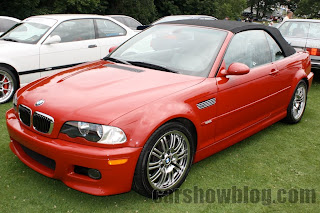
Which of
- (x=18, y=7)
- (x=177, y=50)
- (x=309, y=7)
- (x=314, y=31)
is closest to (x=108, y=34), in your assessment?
(x=177, y=50)

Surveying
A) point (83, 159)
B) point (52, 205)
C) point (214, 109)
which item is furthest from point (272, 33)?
point (52, 205)

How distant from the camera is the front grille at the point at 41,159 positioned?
291 cm

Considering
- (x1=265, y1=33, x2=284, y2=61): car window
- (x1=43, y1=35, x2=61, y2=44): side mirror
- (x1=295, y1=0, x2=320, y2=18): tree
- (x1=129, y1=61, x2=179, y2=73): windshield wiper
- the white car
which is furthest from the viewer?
(x1=295, y1=0, x2=320, y2=18): tree

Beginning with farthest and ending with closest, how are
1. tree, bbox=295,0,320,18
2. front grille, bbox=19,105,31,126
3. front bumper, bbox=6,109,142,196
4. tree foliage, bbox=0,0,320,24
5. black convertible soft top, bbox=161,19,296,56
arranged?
tree, bbox=295,0,320,18 → tree foliage, bbox=0,0,320,24 → black convertible soft top, bbox=161,19,296,56 → front grille, bbox=19,105,31,126 → front bumper, bbox=6,109,142,196

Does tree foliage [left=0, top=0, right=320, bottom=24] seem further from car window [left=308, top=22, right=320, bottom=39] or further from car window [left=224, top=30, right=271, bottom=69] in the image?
car window [left=224, top=30, right=271, bottom=69]

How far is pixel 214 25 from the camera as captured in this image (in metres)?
4.01

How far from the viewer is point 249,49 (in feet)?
13.4

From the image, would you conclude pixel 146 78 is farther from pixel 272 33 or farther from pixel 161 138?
pixel 272 33

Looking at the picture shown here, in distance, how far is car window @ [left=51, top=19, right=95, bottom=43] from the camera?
20.7 feet

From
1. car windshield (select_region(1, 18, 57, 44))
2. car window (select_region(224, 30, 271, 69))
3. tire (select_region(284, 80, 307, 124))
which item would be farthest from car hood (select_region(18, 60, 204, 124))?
car windshield (select_region(1, 18, 57, 44))

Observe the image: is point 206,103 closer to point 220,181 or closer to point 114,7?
point 220,181

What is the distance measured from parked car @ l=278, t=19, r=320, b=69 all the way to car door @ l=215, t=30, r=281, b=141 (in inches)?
156

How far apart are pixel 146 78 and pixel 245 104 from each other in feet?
3.98

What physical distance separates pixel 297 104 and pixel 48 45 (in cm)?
426
